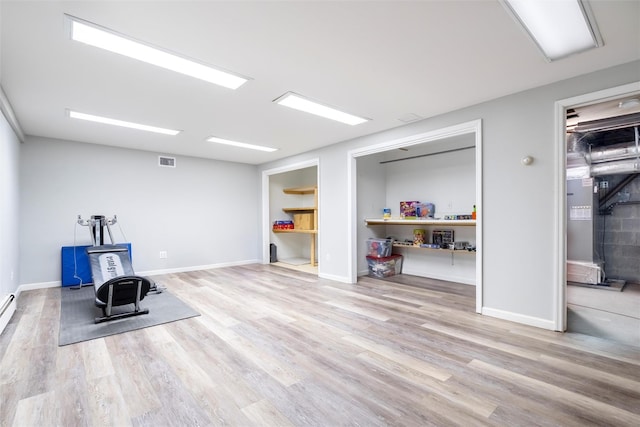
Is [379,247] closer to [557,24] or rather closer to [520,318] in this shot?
[520,318]

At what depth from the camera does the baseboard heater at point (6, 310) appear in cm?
294

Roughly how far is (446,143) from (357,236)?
2289mm

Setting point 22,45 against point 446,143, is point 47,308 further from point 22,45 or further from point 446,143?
point 446,143

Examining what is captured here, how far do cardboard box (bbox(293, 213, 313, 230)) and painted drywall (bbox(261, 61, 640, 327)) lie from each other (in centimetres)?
380

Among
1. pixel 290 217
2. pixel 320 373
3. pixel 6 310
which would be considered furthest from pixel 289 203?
pixel 320 373

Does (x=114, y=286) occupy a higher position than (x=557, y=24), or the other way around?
(x=557, y=24)

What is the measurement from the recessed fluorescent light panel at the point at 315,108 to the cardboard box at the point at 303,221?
3.02 m

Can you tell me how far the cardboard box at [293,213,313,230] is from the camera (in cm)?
671

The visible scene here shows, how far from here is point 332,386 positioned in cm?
195

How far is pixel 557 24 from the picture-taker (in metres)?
2.01

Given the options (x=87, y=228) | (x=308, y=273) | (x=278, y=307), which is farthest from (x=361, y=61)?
(x=87, y=228)

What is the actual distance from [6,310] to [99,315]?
2.77ft

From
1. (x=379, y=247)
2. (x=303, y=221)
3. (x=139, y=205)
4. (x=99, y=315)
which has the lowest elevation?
(x=99, y=315)

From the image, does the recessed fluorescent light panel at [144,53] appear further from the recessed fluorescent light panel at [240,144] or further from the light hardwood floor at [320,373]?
the light hardwood floor at [320,373]
